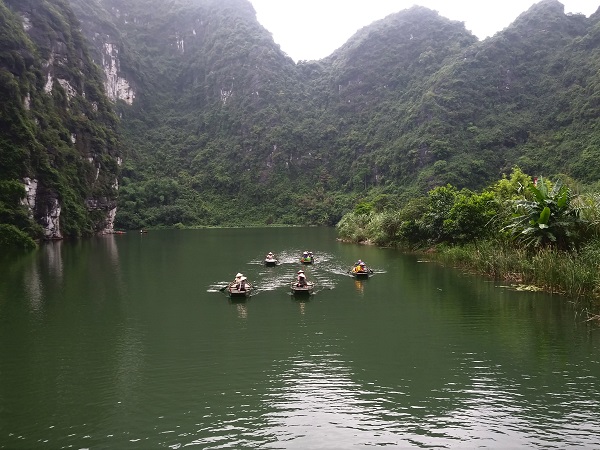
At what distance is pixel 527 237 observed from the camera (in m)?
24.4

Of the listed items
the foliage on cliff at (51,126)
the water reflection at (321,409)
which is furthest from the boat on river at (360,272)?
the foliage on cliff at (51,126)

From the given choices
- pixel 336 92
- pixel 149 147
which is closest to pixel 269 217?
pixel 149 147

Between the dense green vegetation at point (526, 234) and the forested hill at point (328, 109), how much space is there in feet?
150

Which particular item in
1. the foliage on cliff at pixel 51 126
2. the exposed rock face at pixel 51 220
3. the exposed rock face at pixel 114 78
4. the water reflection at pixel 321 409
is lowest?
the water reflection at pixel 321 409

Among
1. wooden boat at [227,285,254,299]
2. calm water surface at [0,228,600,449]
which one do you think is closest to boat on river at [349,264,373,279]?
calm water surface at [0,228,600,449]

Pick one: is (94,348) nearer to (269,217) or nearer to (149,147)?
(269,217)

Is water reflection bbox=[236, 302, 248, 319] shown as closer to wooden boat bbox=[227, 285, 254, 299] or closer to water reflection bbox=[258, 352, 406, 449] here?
wooden boat bbox=[227, 285, 254, 299]

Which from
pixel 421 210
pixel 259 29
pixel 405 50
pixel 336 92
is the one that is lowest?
pixel 421 210

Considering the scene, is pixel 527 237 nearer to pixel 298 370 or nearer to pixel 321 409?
pixel 298 370

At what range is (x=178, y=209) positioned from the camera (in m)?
120

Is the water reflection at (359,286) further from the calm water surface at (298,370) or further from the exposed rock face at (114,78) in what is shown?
the exposed rock face at (114,78)

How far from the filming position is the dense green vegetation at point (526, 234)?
2138 cm

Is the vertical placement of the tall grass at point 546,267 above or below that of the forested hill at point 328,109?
below

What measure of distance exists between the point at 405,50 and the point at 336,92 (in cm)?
2672
